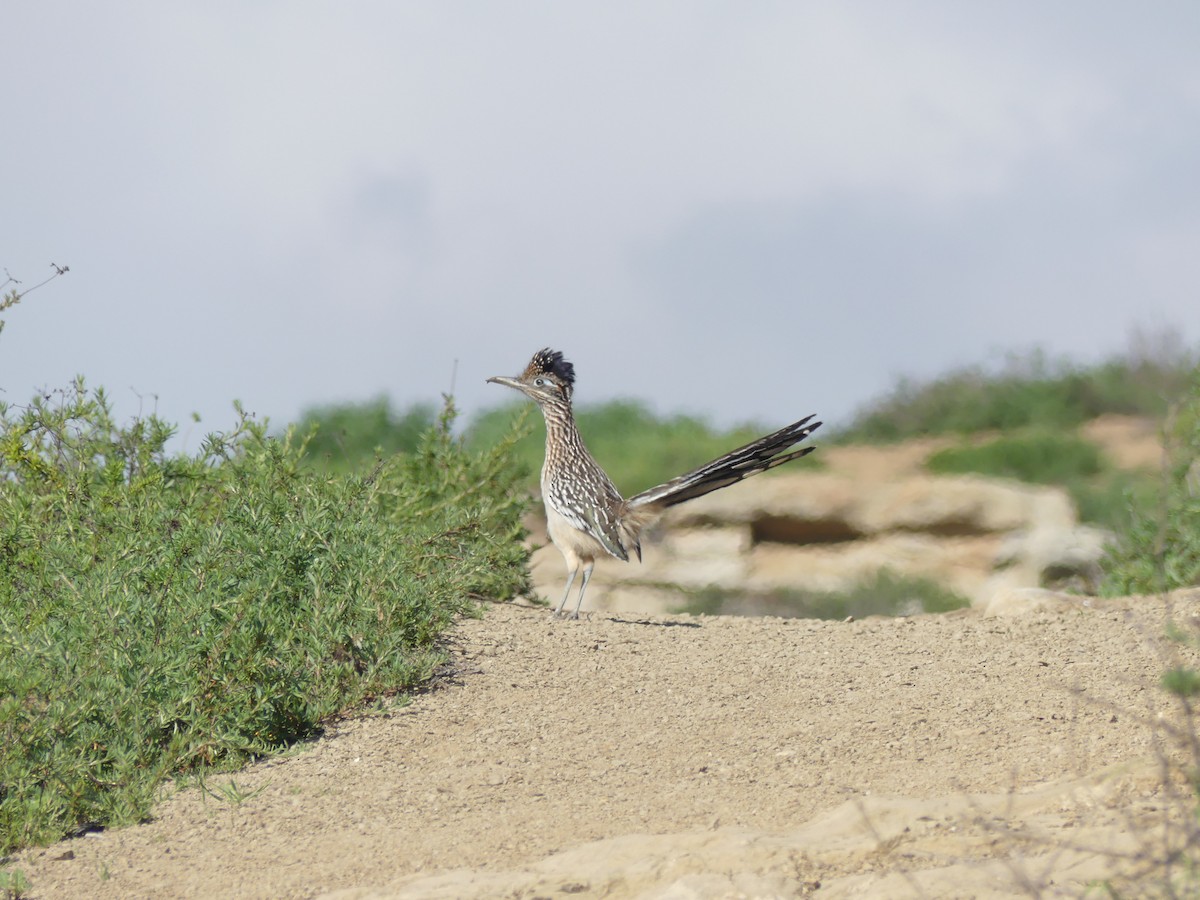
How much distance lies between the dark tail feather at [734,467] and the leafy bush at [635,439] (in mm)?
9464

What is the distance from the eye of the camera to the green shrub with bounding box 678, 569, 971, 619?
1664cm

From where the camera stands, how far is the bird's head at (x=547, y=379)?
922cm

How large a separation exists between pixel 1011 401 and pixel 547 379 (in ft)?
51.9

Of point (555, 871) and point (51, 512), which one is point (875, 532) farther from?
point (555, 871)

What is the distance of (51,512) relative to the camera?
7.69 metres

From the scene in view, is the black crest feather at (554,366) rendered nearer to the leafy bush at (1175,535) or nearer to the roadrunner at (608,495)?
the roadrunner at (608,495)

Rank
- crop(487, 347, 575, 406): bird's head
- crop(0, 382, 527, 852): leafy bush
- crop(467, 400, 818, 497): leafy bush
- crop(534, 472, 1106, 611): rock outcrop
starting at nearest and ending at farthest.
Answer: crop(0, 382, 527, 852): leafy bush, crop(487, 347, 575, 406): bird's head, crop(534, 472, 1106, 611): rock outcrop, crop(467, 400, 818, 497): leafy bush

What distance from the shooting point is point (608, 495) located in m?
8.59

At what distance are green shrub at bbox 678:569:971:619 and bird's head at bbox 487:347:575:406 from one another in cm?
758

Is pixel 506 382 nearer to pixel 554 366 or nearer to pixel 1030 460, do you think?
pixel 554 366

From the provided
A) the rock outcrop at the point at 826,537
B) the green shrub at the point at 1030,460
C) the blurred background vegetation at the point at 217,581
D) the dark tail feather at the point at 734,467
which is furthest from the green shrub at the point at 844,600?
the dark tail feather at the point at 734,467

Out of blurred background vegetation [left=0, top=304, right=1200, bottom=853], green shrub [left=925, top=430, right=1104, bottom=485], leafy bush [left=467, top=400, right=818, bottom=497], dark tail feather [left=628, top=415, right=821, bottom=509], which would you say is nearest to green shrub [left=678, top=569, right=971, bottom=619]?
leafy bush [left=467, top=400, right=818, bottom=497]

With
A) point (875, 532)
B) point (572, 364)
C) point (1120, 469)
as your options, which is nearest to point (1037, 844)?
point (572, 364)

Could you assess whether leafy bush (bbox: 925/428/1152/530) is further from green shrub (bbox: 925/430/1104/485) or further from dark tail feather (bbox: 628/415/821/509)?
dark tail feather (bbox: 628/415/821/509)
